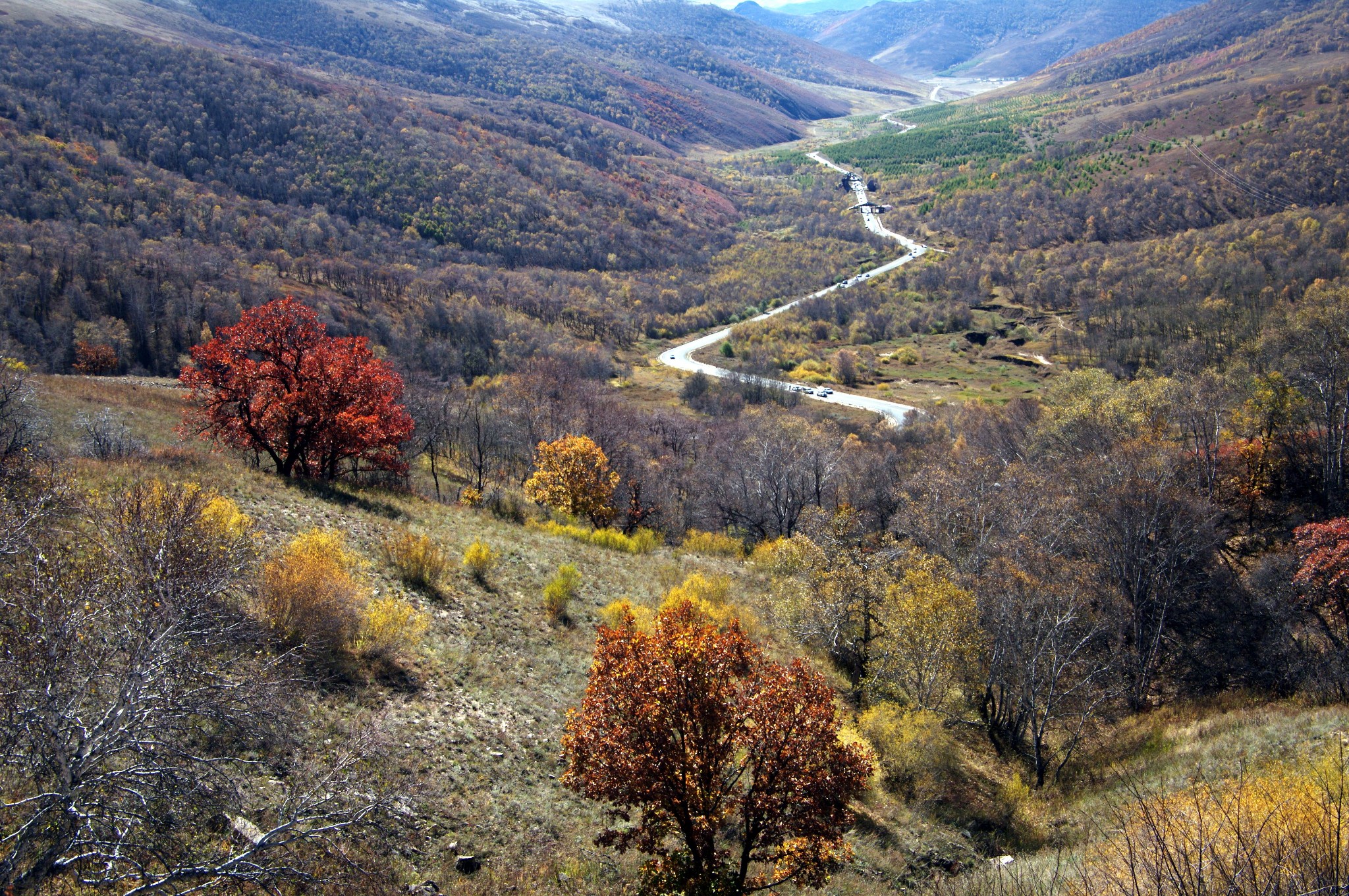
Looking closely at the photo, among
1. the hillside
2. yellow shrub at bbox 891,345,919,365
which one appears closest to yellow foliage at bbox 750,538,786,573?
the hillside

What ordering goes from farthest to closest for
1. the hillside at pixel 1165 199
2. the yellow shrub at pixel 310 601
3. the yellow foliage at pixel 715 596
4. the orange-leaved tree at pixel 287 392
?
the hillside at pixel 1165 199
the orange-leaved tree at pixel 287 392
the yellow foliage at pixel 715 596
the yellow shrub at pixel 310 601

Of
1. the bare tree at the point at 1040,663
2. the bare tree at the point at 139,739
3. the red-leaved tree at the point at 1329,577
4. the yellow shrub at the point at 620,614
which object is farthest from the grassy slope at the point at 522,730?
the red-leaved tree at the point at 1329,577

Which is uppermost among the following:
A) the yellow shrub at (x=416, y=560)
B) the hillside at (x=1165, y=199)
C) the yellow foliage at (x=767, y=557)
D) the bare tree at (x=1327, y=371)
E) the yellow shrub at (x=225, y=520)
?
the hillside at (x=1165, y=199)

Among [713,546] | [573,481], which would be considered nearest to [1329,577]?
[713,546]

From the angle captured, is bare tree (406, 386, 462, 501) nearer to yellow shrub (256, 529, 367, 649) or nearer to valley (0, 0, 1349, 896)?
valley (0, 0, 1349, 896)

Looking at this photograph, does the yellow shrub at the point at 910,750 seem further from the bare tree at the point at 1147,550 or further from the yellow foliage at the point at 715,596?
the bare tree at the point at 1147,550

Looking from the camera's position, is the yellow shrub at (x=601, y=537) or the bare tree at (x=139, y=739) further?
the yellow shrub at (x=601, y=537)
